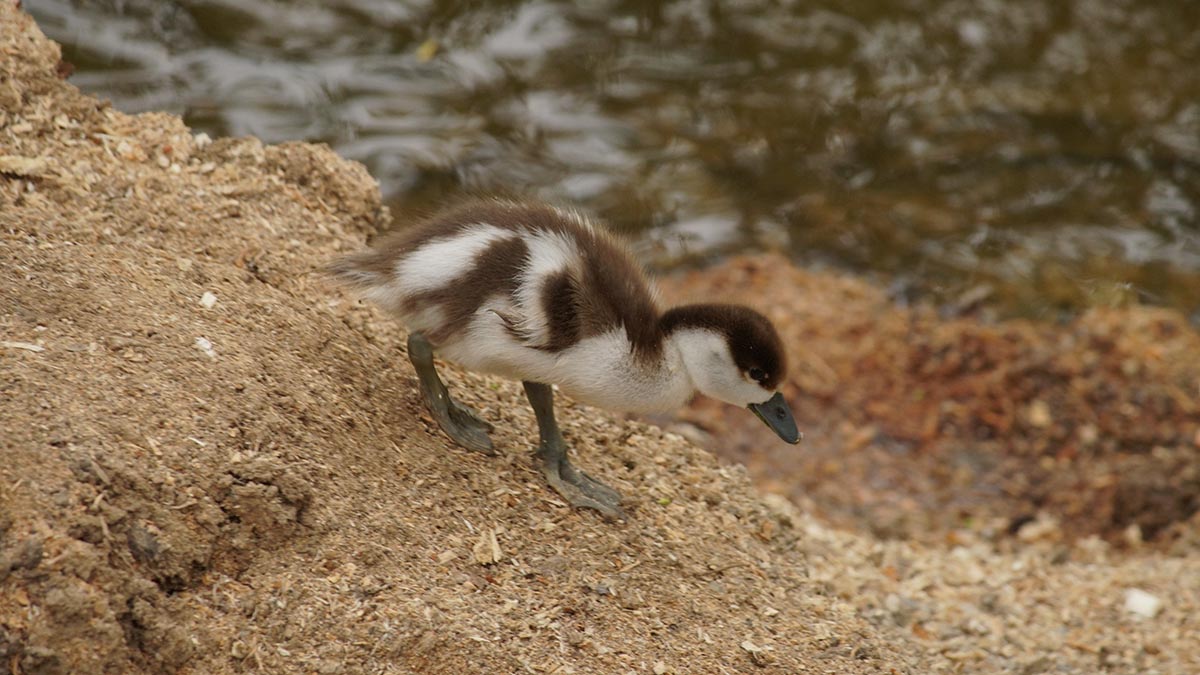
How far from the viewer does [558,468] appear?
418 centimetres

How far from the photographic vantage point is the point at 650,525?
169 inches

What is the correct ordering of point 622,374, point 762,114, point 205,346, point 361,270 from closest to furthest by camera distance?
point 205,346, point 622,374, point 361,270, point 762,114

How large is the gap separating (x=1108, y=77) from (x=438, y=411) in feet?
25.6

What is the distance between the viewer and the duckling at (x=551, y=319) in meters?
3.82

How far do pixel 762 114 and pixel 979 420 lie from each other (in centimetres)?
334

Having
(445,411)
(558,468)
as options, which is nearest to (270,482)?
(445,411)

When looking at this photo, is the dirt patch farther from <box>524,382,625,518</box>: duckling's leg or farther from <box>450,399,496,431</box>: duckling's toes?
<box>450,399,496,431</box>: duckling's toes

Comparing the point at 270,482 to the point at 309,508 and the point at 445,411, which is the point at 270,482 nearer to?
the point at 309,508

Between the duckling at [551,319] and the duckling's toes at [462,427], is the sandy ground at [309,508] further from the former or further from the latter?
the duckling at [551,319]

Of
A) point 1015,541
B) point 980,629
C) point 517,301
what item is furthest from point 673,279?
point 517,301

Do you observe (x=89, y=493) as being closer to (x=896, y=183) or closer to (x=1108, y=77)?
(x=896, y=183)

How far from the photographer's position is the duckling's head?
12.8 feet

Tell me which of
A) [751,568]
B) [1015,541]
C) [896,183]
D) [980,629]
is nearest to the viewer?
[751,568]

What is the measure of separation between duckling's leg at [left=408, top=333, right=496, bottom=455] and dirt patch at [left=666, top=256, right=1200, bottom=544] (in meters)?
2.51
